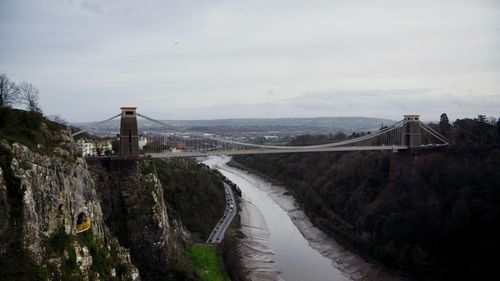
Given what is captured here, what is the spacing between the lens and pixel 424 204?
78.8ft

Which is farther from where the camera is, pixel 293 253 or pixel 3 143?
pixel 293 253

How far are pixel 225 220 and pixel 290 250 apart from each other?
456cm

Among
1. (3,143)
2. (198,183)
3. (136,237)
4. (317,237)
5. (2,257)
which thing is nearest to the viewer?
(2,257)

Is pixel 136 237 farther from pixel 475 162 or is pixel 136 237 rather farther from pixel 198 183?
pixel 475 162

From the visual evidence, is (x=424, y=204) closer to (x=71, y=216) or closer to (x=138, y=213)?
(x=138, y=213)

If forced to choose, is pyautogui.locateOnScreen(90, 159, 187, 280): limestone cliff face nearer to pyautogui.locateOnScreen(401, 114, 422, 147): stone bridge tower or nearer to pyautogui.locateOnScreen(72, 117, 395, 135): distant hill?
pyautogui.locateOnScreen(401, 114, 422, 147): stone bridge tower

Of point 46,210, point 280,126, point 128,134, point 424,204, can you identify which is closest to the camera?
point 46,210

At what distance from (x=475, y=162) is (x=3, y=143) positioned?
22.2 meters

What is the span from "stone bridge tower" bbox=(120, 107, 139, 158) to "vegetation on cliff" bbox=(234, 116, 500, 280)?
12545 mm

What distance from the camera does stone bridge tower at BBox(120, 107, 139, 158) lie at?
20.7m

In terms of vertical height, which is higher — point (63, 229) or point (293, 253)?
point (63, 229)

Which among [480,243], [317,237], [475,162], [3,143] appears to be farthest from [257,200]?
[3,143]

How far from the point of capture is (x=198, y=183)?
31469 mm

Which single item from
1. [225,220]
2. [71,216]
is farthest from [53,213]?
[225,220]
